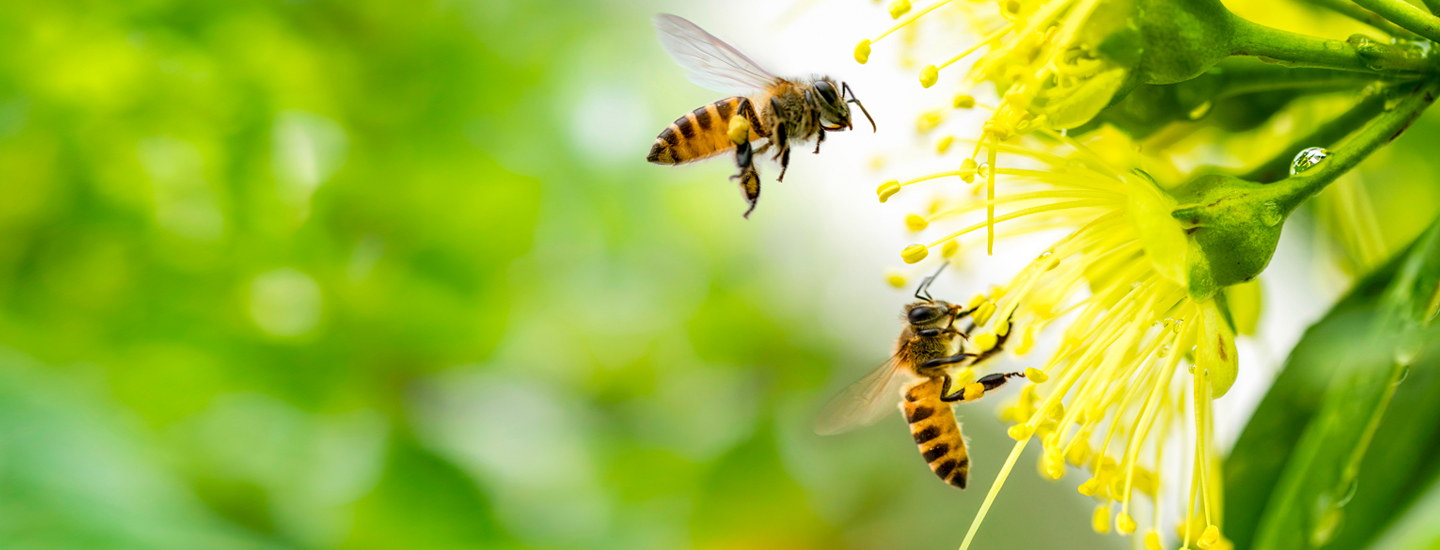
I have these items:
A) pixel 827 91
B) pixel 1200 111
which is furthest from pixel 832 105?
pixel 1200 111

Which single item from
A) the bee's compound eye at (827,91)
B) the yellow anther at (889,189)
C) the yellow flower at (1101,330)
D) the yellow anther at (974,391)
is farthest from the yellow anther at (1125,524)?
the bee's compound eye at (827,91)

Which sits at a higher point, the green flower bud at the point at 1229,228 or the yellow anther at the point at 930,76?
the yellow anther at the point at 930,76

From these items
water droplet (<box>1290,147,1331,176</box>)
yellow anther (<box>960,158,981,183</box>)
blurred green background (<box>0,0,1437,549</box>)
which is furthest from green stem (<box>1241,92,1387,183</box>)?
blurred green background (<box>0,0,1437,549</box>)

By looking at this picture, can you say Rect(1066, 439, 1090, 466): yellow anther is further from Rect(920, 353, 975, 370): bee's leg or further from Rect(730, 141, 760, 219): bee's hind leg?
Rect(730, 141, 760, 219): bee's hind leg

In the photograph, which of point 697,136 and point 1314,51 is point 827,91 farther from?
point 1314,51

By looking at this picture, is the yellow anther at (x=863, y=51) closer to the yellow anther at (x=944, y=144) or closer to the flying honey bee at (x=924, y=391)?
the yellow anther at (x=944, y=144)

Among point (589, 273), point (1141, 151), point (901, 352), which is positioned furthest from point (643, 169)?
point (1141, 151)

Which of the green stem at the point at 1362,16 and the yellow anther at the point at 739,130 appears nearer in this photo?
the green stem at the point at 1362,16
